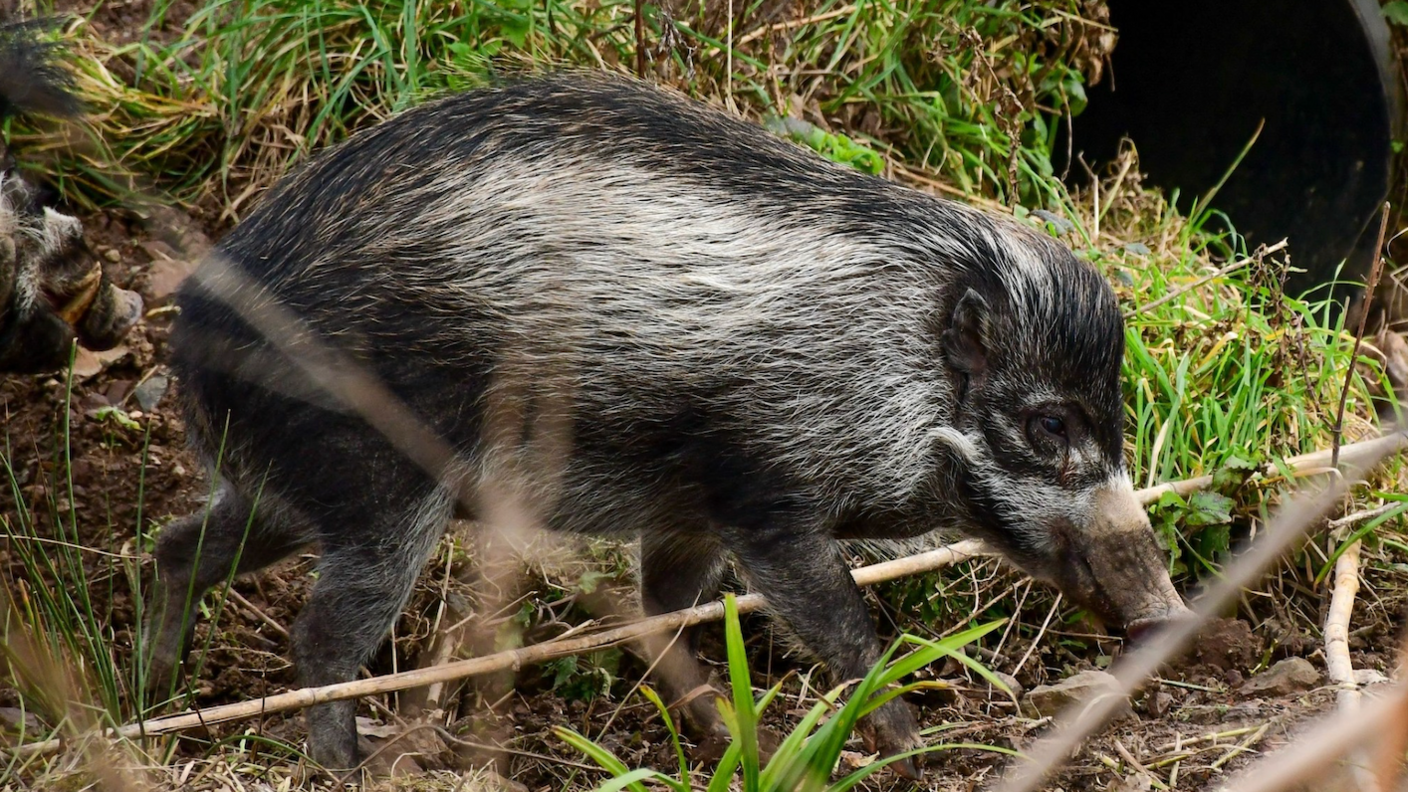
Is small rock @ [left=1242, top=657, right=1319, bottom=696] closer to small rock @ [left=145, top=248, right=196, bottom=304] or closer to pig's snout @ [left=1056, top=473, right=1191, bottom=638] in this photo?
pig's snout @ [left=1056, top=473, right=1191, bottom=638]

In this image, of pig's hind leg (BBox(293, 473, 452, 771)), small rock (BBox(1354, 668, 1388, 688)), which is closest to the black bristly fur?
pig's hind leg (BBox(293, 473, 452, 771))

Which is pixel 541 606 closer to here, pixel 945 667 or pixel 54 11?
pixel 945 667

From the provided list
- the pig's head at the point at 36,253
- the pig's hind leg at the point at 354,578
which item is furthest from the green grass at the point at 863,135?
the pig's hind leg at the point at 354,578

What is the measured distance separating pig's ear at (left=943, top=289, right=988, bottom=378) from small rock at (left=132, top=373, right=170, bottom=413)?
109 inches

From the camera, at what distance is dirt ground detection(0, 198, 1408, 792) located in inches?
→ 144

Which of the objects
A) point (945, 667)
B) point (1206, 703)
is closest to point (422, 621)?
point (945, 667)

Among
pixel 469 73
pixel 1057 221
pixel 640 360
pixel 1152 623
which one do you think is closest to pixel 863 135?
pixel 1057 221

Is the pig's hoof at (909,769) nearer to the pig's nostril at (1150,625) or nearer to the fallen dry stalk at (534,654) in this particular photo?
the fallen dry stalk at (534,654)

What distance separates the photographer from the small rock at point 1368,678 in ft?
12.2

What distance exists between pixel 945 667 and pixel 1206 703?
35.1 inches

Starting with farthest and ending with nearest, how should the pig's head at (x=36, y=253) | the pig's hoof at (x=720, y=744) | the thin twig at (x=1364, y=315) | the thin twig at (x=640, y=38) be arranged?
the thin twig at (x=640, y=38) → the pig's hoof at (x=720, y=744) → the pig's head at (x=36, y=253) → the thin twig at (x=1364, y=315)

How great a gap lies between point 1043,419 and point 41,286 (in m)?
2.77

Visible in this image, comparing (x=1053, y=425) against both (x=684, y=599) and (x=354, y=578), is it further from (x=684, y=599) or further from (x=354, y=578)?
(x=354, y=578)

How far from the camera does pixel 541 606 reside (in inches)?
185
